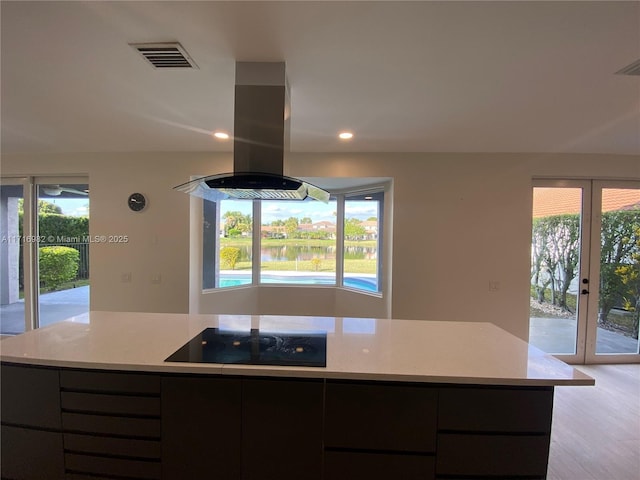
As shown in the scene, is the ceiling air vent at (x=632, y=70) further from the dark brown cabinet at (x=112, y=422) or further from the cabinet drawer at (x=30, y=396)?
the cabinet drawer at (x=30, y=396)

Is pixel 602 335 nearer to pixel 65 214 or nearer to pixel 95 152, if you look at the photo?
pixel 95 152

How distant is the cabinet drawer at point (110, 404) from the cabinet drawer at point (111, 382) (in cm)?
3

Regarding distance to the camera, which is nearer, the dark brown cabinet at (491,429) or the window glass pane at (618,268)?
the dark brown cabinet at (491,429)

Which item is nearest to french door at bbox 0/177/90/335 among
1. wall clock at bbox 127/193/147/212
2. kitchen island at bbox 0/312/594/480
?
wall clock at bbox 127/193/147/212

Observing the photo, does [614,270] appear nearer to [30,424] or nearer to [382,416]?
[382,416]

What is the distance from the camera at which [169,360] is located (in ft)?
4.28

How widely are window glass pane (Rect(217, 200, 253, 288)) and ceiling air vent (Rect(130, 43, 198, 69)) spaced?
2.30 m

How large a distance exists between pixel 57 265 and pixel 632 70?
5.73m

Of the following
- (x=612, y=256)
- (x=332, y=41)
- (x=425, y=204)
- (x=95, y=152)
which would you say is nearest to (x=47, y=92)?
(x=95, y=152)

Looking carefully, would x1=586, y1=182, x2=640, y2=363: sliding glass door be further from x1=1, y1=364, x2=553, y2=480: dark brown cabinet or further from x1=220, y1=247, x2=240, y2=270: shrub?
x1=220, y1=247, x2=240, y2=270: shrub

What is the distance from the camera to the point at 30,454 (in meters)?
1.37

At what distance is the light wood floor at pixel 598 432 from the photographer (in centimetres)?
181

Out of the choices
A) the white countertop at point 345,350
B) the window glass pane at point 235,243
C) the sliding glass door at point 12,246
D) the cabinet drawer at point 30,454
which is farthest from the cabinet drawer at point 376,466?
the sliding glass door at point 12,246

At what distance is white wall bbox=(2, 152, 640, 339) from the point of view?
3.14 meters
